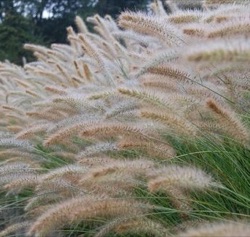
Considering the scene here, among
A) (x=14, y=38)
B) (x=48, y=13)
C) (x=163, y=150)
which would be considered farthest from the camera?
(x=48, y=13)

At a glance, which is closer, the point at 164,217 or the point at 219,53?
the point at 219,53

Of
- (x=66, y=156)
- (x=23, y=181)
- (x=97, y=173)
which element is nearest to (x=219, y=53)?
(x=97, y=173)

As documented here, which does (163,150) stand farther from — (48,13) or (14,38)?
(48,13)

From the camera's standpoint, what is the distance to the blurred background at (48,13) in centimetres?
2120

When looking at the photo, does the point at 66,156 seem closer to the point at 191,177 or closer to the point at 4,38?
the point at 191,177

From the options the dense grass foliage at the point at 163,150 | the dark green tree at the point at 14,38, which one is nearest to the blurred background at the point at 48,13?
the dark green tree at the point at 14,38

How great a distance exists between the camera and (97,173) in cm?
193

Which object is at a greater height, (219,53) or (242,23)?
(219,53)

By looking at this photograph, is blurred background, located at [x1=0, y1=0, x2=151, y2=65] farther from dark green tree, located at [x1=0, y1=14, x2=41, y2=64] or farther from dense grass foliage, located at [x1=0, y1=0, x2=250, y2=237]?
dense grass foliage, located at [x1=0, y1=0, x2=250, y2=237]

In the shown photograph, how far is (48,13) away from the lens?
3058 centimetres

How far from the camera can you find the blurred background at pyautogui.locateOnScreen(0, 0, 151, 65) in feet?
69.6

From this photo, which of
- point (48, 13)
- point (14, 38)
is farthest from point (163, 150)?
point (48, 13)

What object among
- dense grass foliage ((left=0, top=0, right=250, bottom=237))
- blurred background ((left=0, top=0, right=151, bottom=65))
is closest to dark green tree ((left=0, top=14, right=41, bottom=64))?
blurred background ((left=0, top=0, right=151, bottom=65))

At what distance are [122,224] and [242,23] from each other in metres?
0.81
